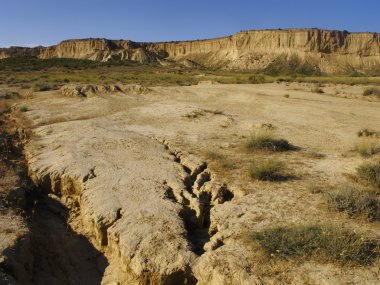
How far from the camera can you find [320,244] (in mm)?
4648

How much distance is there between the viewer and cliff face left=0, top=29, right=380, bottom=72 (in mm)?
67188

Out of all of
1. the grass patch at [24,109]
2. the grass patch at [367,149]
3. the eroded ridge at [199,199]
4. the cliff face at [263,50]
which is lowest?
the eroded ridge at [199,199]

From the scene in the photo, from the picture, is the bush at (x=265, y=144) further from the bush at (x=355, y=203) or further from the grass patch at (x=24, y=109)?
the grass patch at (x=24, y=109)

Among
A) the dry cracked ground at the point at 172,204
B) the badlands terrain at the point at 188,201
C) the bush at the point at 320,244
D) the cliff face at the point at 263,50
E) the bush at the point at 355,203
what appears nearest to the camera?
the bush at the point at 320,244

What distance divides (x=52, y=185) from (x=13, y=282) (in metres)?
3.18

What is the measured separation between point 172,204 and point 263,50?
69.6 meters

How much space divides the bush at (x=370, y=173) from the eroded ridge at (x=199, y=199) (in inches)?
98.1

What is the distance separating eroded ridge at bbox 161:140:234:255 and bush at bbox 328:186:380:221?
1.76 metres

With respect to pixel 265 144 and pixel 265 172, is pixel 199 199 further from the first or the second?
pixel 265 144

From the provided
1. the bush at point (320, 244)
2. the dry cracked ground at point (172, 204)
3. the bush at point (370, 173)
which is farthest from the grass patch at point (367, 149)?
the bush at point (320, 244)

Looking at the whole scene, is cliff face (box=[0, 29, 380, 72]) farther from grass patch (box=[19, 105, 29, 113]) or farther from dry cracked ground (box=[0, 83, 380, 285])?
dry cracked ground (box=[0, 83, 380, 285])

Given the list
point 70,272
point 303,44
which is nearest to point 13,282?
point 70,272

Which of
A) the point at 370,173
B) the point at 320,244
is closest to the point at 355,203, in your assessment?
the point at 320,244

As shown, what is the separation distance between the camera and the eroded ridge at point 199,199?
5672mm
